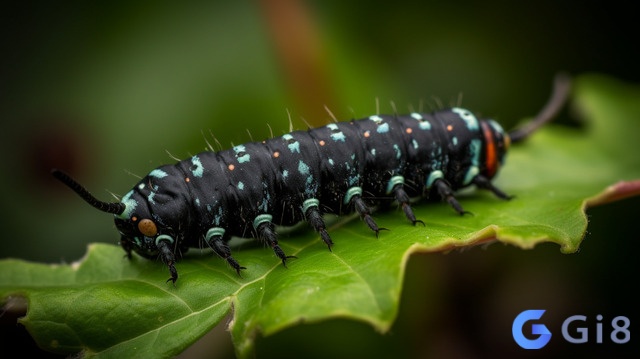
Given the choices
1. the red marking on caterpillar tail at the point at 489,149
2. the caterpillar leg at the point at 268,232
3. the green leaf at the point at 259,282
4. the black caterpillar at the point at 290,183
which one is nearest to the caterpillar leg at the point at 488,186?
the black caterpillar at the point at 290,183

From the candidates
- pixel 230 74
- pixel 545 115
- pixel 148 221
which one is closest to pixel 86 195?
pixel 148 221

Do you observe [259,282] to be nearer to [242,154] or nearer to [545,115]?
[242,154]

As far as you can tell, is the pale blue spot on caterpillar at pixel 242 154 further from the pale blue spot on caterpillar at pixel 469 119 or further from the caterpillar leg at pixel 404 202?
the pale blue spot on caterpillar at pixel 469 119

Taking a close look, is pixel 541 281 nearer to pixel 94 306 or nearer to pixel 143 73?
pixel 94 306

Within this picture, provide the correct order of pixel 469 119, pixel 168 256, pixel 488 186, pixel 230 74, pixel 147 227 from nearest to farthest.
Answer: pixel 168 256, pixel 147 227, pixel 488 186, pixel 469 119, pixel 230 74

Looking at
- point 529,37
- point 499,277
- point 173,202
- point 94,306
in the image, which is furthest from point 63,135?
point 529,37

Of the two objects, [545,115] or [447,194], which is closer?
[447,194]

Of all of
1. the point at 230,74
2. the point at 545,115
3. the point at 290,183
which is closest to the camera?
the point at 290,183

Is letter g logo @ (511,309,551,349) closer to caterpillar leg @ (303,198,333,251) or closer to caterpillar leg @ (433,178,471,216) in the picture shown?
caterpillar leg @ (433,178,471,216)
